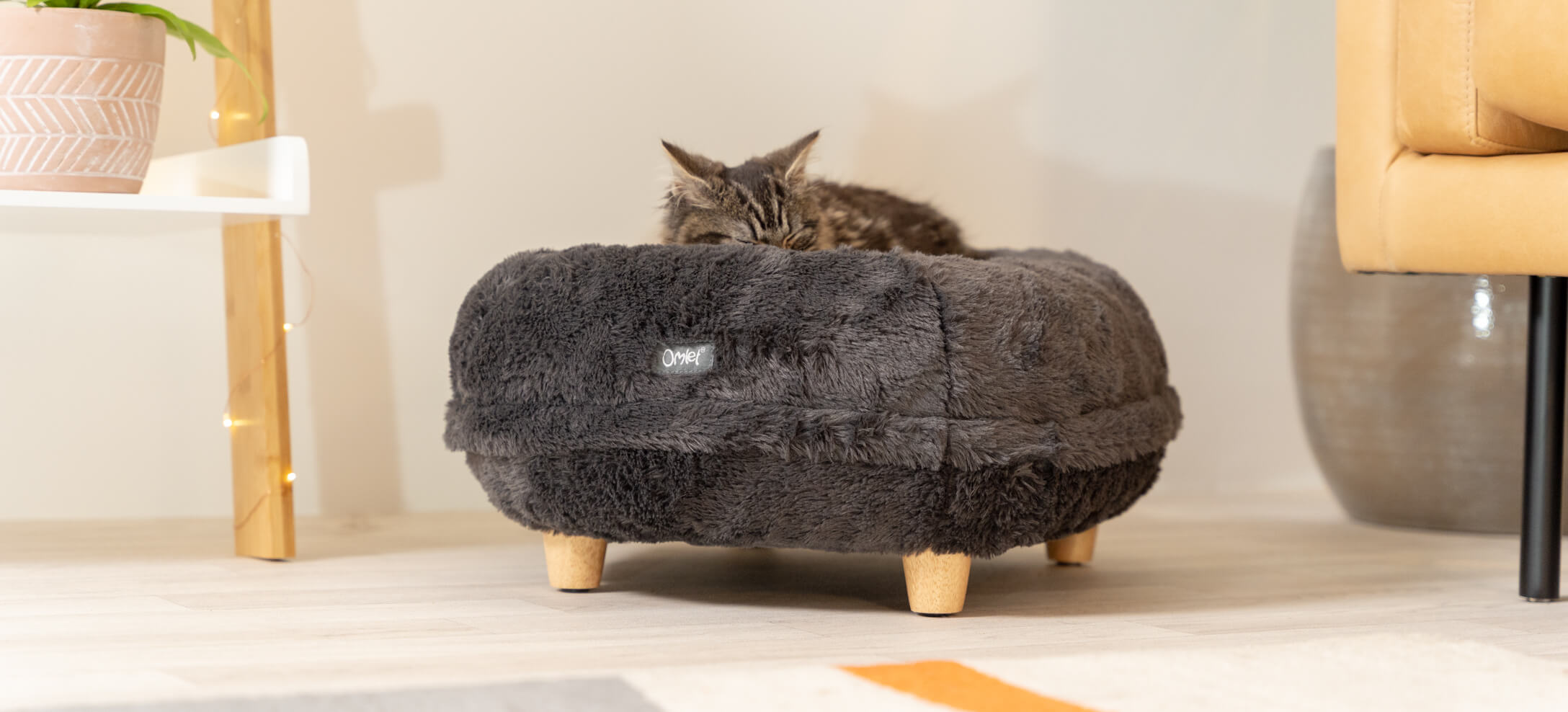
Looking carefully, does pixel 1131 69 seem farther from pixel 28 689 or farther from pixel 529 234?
pixel 28 689

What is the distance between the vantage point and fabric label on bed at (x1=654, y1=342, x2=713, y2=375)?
1258mm

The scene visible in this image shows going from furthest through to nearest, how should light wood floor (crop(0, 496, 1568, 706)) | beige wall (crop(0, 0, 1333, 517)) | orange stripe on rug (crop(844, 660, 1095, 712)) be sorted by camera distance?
beige wall (crop(0, 0, 1333, 517))
light wood floor (crop(0, 496, 1568, 706))
orange stripe on rug (crop(844, 660, 1095, 712))

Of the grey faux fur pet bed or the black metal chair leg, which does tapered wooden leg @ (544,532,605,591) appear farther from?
the black metal chair leg

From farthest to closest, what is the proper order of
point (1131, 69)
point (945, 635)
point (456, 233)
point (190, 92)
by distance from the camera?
point (1131, 69) → point (456, 233) → point (190, 92) → point (945, 635)

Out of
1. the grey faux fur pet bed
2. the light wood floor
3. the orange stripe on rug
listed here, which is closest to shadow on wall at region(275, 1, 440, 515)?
the light wood floor

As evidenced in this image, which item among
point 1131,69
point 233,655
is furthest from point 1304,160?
point 233,655

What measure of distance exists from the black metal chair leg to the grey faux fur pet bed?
0.44m

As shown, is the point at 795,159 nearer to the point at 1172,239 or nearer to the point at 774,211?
the point at 774,211

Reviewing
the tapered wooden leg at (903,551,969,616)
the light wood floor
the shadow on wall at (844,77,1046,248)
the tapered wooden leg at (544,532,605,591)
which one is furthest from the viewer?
the shadow on wall at (844,77,1046,248)

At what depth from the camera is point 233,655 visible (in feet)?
3.56

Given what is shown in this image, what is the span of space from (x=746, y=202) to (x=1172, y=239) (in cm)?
127

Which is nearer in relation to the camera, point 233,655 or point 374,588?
point 233,655

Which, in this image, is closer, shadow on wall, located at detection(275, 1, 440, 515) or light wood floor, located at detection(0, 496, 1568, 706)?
light wood floor, located at detection(0, 496, 1568, 706)

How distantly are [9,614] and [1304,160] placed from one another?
2359 millimetres
